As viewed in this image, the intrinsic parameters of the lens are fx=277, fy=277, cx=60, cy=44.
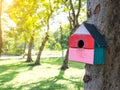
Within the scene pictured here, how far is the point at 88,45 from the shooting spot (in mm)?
3363

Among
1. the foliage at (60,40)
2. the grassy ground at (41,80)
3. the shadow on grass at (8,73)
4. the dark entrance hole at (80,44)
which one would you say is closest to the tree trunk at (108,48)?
the dark entrance hole at (80,44)

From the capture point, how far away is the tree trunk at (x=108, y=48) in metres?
3.18

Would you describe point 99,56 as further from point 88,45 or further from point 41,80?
point 41,80

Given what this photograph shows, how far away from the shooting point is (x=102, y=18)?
3223mm

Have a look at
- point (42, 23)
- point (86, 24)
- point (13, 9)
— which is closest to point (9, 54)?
point (42, 23)

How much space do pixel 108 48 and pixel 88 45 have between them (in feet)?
0.90

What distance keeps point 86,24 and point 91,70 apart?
0.56 meters

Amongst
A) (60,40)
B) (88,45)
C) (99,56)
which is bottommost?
(99,56)

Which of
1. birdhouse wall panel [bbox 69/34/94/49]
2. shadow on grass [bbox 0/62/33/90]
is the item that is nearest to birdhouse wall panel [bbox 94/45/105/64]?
birdhouse wall panel [bbox 69/34/94/49]

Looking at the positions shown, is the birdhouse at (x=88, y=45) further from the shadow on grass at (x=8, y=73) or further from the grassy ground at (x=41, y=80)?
the shadow on grass at (x=8, y=73)

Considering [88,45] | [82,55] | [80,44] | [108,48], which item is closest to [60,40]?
[80,44]

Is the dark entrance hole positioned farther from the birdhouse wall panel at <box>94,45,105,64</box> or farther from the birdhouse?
the birdhouse wall panel at <box>94,45,105,64</box>

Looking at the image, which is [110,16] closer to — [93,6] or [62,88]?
[93,6]

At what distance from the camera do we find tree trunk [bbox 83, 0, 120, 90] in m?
3.18
